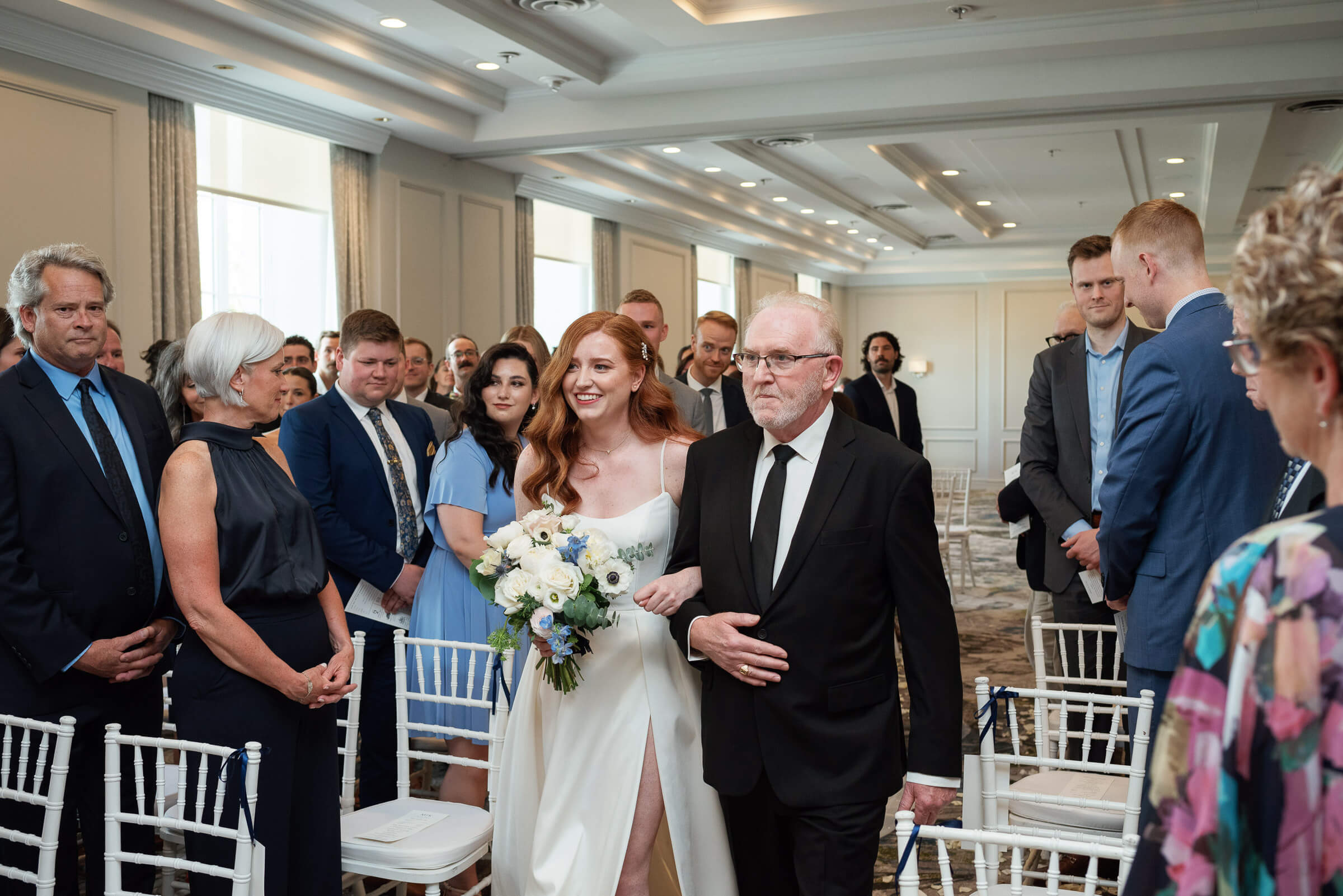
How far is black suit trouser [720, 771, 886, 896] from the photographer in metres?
2.16

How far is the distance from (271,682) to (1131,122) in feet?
25.3

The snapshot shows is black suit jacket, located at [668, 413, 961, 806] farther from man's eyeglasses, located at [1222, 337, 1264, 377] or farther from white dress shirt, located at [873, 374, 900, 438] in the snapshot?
white dress shirt, located at [873, 374, 900, 438]

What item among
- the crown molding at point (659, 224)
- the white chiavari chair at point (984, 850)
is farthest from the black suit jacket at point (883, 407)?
the white chiavari chair at point (984, 850)

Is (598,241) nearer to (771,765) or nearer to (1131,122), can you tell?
(1131,122)

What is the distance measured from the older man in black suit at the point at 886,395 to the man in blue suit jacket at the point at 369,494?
186 inches

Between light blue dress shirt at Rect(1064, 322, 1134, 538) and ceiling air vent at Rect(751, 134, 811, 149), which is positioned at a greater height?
ceiling air vent at Rect(751, 134, 811, 149)

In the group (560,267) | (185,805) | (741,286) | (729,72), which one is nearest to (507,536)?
(185,805)

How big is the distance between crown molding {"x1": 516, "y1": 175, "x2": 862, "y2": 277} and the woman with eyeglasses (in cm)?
979

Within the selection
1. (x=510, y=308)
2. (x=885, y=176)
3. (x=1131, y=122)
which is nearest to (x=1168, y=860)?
(x=1131, y=122)

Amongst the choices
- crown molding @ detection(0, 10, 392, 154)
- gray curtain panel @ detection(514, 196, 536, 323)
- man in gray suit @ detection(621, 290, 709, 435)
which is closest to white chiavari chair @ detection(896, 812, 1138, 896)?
man in gray suit @ detection(621, 290, 709, 435)

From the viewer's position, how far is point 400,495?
3961mm

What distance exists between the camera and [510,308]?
10297 millimetres

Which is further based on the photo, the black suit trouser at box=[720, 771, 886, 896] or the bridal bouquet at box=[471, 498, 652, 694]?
the bridal bouquet at box=[471, 498, 652, 694]

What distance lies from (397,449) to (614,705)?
1.83 meters
